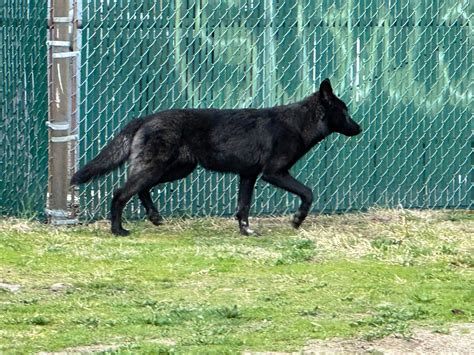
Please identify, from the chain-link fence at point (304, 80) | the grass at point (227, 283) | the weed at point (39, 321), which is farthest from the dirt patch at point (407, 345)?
the chain-link fence at point (304, 80)

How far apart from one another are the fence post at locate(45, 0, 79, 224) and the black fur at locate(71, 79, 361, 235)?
398 mm

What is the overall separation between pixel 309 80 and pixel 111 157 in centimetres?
210

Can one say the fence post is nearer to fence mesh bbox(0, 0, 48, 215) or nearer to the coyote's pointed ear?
fence mesh bbox(0, 0, 48, 215)

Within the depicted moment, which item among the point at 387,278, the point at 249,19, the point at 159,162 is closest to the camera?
the point at 387,278

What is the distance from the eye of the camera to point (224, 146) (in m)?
9.77

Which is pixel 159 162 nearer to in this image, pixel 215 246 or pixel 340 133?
pixel 215 246

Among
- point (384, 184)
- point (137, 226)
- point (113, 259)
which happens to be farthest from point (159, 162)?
point (384, 184)

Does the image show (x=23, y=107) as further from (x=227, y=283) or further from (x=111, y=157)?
(x=227, y=283)

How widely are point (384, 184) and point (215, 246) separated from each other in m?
2.54

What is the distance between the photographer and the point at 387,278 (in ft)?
24.1

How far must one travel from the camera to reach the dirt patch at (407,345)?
17.7 feet

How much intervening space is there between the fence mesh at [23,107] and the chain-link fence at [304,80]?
4cm

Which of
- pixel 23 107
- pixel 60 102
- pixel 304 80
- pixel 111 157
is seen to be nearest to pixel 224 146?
pixel 111 157

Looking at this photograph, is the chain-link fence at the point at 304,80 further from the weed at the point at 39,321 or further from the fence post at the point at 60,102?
the weed at the point at 39,321
